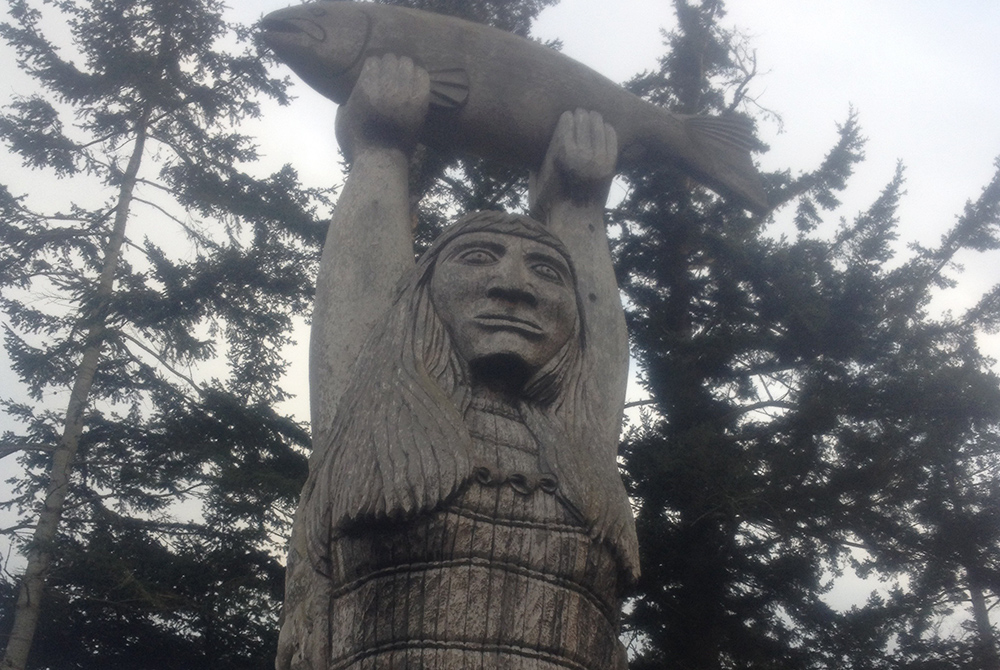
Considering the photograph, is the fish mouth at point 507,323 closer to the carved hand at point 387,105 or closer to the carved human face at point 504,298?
the carved human face at point 504,298

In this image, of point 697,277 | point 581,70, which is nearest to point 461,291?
point 581,70

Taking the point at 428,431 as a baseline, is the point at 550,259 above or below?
above

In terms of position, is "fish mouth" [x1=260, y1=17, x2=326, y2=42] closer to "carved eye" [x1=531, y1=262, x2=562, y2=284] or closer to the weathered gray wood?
the weathered gray wood

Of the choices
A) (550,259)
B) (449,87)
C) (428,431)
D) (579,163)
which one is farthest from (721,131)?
(428,431)

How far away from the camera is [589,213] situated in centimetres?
574

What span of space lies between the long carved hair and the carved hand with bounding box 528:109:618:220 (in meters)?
1.05

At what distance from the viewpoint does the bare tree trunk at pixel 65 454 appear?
29.4 feet

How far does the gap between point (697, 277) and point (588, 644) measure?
26.7ft

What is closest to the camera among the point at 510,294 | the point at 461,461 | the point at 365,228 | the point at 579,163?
the point at 461,461

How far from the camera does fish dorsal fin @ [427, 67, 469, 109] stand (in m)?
5.80

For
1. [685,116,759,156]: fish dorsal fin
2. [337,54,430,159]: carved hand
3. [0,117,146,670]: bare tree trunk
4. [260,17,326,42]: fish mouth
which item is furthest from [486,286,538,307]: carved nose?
[0,117,146,670]: bare tree trunk

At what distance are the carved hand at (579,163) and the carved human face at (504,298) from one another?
3.79 ft

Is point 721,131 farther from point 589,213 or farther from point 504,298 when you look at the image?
point 504,298

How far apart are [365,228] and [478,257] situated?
3.05ft
